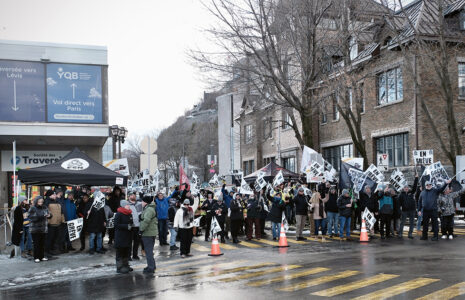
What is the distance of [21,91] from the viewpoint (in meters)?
23.4

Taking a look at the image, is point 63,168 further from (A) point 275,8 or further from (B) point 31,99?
(A) point 275,8

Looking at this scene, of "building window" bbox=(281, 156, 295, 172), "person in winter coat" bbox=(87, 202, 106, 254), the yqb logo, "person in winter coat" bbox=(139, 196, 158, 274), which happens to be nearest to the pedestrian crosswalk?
"person in winter coat" bbox=(139, 196, 158, 274)

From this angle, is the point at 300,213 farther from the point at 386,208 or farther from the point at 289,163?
the point at 289,163

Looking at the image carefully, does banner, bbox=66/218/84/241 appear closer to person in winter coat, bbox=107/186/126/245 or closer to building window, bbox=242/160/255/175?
person in winter coat, bbox=107/186/126/245

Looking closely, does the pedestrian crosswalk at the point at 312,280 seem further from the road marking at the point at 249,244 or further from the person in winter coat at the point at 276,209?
the person in winter coat at the point at 276,209

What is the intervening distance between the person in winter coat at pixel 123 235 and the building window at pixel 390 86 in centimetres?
1908

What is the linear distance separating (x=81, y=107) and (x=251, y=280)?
1692 centimetres

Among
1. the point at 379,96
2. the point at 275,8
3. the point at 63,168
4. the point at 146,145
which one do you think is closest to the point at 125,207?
the point at 63,168

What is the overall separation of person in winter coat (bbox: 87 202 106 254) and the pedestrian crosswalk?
3490 millimetres

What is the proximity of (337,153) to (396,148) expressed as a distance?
21.5 feet

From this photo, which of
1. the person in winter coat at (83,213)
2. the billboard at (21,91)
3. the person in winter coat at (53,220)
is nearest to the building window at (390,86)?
the person in winter coat at (83,213)

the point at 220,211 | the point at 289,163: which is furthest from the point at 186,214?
the point at 289,163

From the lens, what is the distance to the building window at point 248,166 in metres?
49.1

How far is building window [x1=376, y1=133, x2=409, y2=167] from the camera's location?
27.3m
